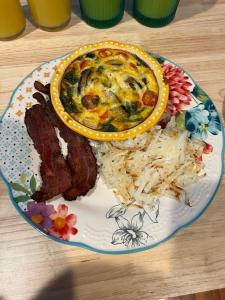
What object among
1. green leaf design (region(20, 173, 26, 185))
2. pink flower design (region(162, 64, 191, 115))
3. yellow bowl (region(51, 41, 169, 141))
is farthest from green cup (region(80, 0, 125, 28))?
green leaf design (region(20, 173, 26, 185))

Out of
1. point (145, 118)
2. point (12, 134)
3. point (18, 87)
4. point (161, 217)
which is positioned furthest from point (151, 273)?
point (18, 87)

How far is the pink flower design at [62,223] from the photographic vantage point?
1.12 meters

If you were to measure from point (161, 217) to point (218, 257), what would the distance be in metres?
0.27

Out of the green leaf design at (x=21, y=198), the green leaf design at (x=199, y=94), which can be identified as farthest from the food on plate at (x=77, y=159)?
the green leaf design at (x=199, y=94)

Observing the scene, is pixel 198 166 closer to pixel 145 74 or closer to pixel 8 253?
pixel 145 74

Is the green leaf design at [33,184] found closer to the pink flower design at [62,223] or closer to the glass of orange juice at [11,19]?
the pink flower design at [62,223]

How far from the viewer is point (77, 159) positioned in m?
1.27

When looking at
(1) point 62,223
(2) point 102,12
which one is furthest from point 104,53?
(1) point 62,223

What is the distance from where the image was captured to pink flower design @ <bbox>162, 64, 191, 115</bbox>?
4.66 ft

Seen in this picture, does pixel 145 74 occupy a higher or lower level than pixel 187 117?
higher

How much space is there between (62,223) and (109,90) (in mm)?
597

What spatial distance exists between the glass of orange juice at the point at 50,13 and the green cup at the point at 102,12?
99mm

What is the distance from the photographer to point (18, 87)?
1404 mm

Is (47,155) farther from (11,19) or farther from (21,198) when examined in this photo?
(11,19)
